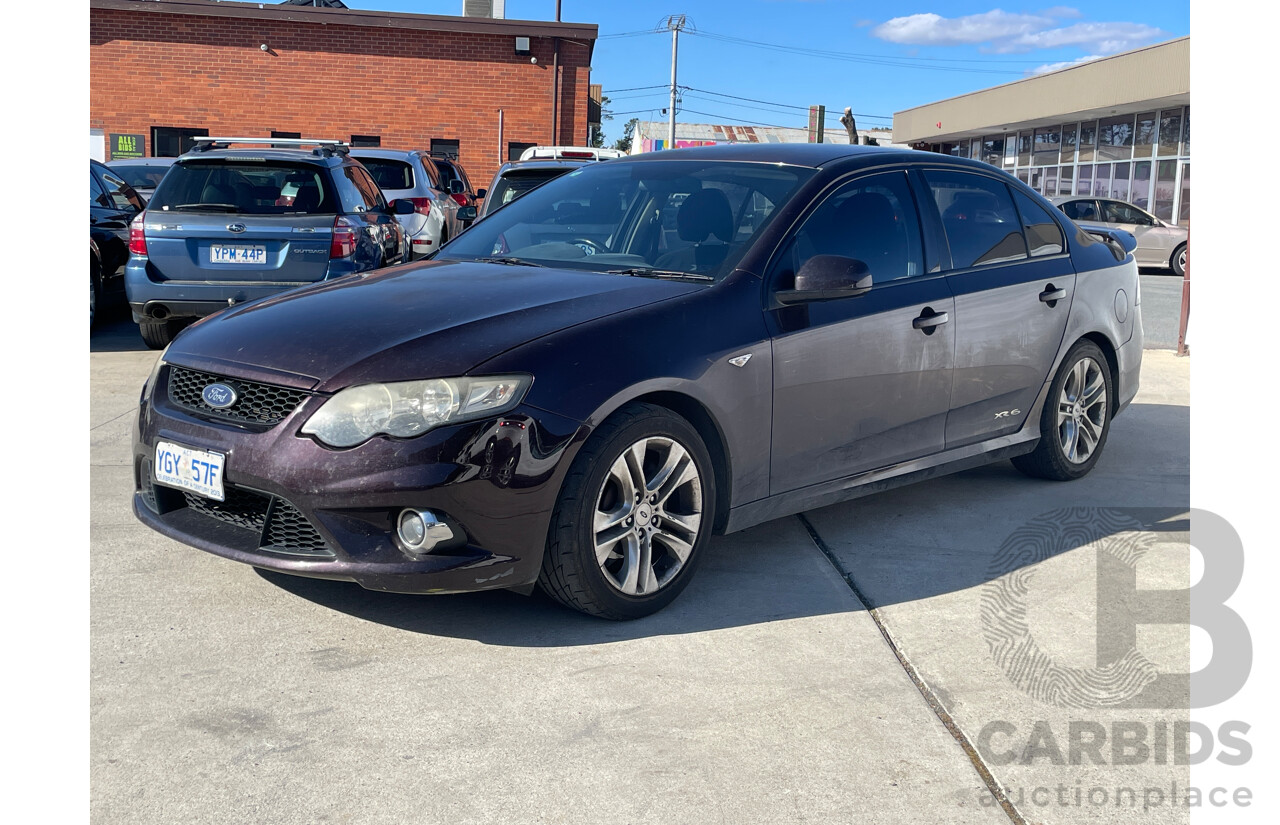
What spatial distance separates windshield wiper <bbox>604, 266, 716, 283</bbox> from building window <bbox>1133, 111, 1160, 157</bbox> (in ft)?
92.9

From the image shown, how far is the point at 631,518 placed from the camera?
3787 millimetres

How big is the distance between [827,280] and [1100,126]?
31610 mm

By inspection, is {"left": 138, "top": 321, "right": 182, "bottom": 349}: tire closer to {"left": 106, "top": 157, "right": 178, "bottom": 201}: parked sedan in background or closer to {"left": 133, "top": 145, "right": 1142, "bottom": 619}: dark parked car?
{"left": 133, "top": 145, "right": 1142, "bottom": 619}: dark parked car

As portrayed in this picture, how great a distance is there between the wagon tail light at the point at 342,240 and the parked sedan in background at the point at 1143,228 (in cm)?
1613

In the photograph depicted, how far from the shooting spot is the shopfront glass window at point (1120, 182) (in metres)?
30.0

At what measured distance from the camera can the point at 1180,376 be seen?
31.2ft

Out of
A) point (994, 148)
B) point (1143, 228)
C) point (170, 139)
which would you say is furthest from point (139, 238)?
point (994, 148)

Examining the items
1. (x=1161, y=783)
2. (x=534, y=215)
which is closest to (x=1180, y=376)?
(x=534, y=215)

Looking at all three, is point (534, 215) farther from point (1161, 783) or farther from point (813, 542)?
point (1161, 783)

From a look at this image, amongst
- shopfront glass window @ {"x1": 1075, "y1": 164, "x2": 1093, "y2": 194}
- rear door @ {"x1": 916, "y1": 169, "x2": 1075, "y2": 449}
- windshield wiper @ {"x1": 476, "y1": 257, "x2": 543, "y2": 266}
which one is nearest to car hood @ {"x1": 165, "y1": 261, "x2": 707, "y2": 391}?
windshield wiper @ {"x1": 476, "y1": 257, "x2": 543, "y2": 266}

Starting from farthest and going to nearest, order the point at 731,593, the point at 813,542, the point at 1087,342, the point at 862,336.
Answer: the point at 1087,342 → the point at 813,542 → the point at 862,336 → the point at 731,593

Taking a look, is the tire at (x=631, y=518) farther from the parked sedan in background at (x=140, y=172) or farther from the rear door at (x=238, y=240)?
the parked sedan in background at (x=140, y=172)

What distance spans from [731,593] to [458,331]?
1401mm

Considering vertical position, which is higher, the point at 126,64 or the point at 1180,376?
the point at 126,64
